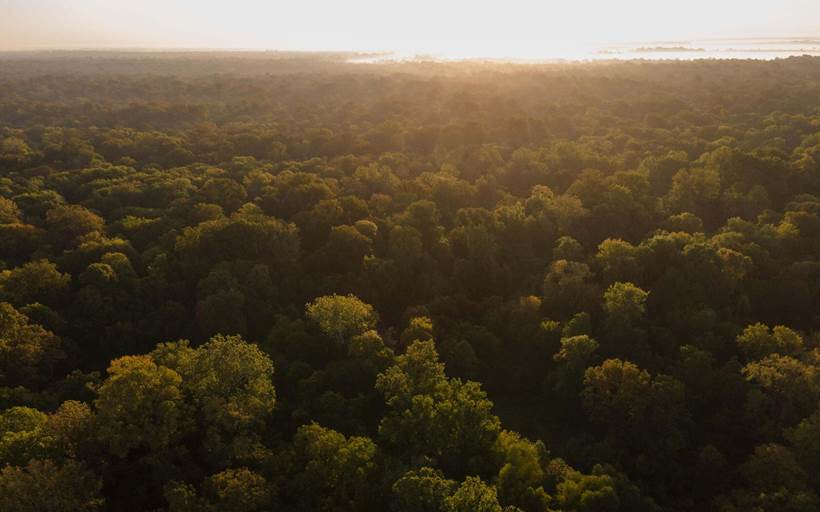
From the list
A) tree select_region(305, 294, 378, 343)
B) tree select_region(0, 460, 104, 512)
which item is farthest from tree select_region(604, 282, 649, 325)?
tree select_region(0, 460, 104, 512)

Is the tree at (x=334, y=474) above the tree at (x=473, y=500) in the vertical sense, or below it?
below

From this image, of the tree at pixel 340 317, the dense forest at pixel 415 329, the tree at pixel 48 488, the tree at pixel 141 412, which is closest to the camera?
the tree at pixel 48 488

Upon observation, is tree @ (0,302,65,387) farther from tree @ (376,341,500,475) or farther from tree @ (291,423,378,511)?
tree @ (376,341,500,475)

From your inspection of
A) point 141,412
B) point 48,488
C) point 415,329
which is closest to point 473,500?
point 415,329

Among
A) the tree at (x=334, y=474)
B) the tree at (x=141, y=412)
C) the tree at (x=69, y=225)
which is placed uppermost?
the tree at (x=69, y=225)

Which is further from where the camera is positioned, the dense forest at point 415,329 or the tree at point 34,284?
the tree at point 34,284

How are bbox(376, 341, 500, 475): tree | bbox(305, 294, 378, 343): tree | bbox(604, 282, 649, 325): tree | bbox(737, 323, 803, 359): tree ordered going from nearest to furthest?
bbox(376, 341, 500, 475): tree < bbox(737, 323, 803, 359): tree < bbox(305, 294, 378, 343): tree < bbox(604, 282, 649, 325): tree

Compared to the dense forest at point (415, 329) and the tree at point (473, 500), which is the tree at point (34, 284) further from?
the tree at point (473, 500)

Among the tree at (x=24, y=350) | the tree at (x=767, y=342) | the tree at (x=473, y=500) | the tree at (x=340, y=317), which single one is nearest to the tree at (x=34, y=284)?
the tree at (x=24, y=350)

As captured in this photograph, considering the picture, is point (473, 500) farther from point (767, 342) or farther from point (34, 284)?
point (34, 284)
